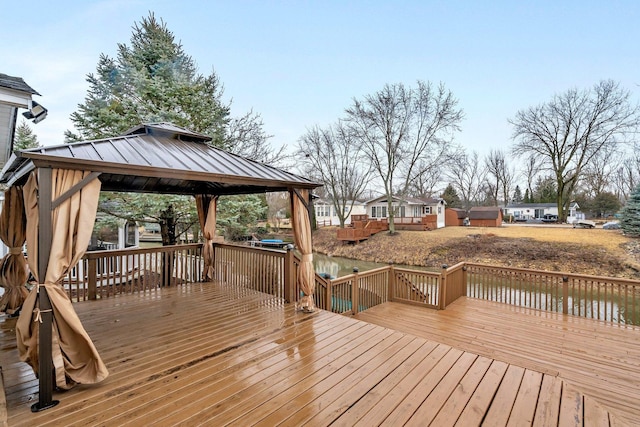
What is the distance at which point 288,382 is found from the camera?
266cm

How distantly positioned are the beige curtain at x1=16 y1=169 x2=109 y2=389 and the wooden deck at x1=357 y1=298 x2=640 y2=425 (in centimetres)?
466

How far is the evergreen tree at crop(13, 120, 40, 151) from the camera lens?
15.2 meters

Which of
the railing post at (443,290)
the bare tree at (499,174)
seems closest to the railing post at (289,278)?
the railing post at (443,290)

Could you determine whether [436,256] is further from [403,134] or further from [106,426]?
[106,426]

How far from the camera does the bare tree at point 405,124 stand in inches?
766

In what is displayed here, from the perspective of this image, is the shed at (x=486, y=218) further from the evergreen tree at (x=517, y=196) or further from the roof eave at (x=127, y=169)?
the roof eave at (x=127, y=169)

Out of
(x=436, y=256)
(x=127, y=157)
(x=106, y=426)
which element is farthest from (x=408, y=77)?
(x=106, y=426)

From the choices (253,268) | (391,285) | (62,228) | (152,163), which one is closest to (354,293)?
(391,285)

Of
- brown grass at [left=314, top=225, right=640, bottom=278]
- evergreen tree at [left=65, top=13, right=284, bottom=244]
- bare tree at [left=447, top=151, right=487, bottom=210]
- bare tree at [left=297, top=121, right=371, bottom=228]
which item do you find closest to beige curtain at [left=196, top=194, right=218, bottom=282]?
evergreen tree at [left=65, top=13, right=284, bottom=244]

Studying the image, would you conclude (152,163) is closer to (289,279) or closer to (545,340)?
(289,279)

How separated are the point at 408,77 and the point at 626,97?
13.7 m

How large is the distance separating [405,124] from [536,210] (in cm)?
2776

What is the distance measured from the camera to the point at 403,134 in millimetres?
20234

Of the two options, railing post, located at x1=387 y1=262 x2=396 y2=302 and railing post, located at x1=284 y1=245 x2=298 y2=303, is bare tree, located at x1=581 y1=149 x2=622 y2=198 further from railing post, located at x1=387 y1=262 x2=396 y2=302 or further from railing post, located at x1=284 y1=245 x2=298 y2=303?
railing post, located at x1=284 y1=245 x2=298 y2=303
